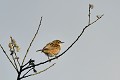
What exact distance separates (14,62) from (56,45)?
1.03 metres

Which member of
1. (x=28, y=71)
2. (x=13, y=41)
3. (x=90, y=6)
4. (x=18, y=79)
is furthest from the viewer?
(x=90, y=6)

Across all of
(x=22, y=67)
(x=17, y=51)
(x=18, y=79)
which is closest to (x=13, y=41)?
(x=17, y=51)

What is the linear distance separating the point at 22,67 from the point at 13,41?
2.11 feet

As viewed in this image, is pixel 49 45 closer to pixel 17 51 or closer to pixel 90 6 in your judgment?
pixel 17 51

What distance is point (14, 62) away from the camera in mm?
4344

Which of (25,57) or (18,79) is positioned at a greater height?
(25,57)

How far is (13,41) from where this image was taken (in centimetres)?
470

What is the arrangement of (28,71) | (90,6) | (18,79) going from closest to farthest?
(18,79) < (28,71) < (90,6)

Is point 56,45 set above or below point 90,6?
below

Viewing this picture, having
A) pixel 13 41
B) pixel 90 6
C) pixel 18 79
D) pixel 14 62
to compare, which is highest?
pixel 90 6

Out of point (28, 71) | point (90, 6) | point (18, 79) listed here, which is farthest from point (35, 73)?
point (90, 6)

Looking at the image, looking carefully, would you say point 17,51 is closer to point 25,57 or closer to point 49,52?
point 25,57

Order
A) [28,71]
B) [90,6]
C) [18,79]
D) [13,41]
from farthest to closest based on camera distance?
[90,6] → [13,41] → [28,71] → [18,79]

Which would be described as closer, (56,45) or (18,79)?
(18,79)
